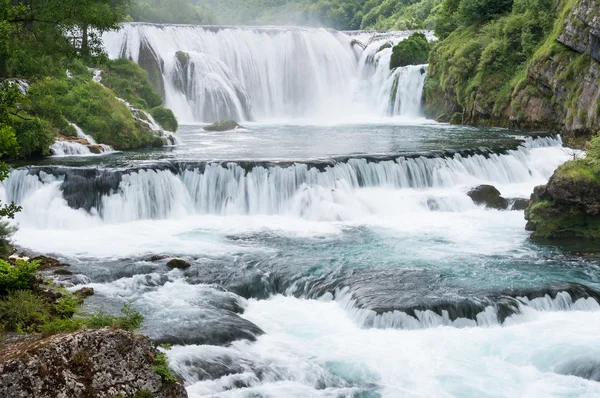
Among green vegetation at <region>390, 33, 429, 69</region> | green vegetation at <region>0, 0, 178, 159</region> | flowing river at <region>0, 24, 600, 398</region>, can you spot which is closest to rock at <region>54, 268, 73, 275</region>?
flowing river at <region>0, 24, 600, 398</region>

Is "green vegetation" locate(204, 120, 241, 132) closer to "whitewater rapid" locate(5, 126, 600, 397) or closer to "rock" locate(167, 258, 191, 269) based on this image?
"whitewater rapid" locate(5, 126, 600, 397)

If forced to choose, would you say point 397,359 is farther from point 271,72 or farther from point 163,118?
point 271,72

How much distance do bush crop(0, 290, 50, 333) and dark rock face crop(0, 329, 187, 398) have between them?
1.50m

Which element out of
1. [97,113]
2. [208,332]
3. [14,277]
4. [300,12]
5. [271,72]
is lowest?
[208,332]

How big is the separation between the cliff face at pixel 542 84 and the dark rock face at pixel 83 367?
24684 millimetres

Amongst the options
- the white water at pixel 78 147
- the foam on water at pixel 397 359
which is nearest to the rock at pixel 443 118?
the white water at pixel 78 147

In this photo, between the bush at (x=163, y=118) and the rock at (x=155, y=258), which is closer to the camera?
the rock at (x=155, y=258)

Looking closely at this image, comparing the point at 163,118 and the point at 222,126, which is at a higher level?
the point at 163,118

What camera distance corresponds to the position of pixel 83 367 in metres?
7.21

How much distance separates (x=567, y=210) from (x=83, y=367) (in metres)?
14.0

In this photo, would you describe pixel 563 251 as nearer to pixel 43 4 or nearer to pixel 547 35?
pixel 43 4

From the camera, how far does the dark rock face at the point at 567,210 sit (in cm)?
1695

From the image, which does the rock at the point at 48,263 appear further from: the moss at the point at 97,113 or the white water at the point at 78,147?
→ the moss at the point at 97,113

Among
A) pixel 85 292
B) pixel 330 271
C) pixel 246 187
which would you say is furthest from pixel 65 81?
pixel 330 271
